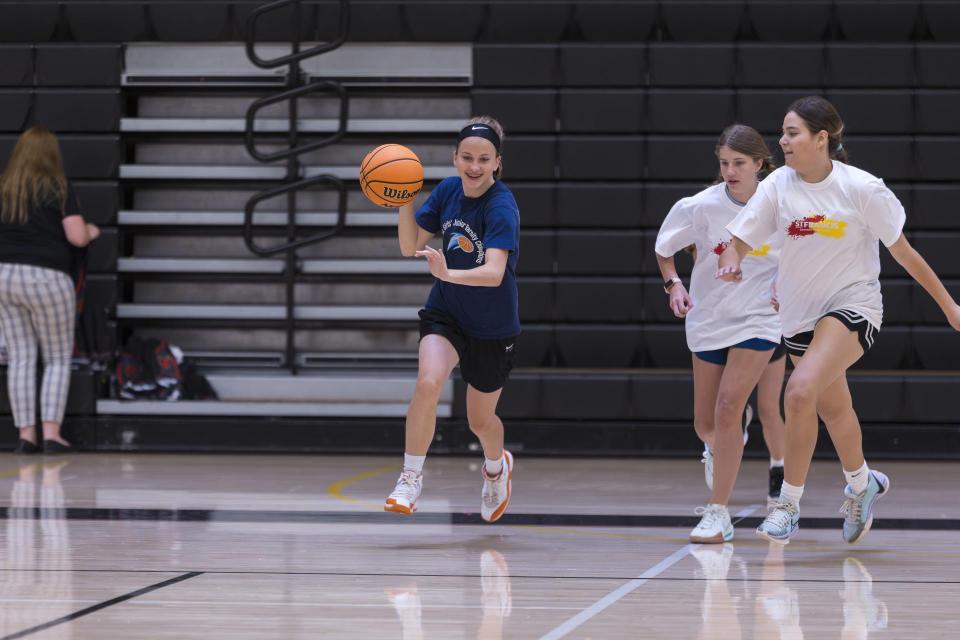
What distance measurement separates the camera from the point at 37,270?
7.40 m

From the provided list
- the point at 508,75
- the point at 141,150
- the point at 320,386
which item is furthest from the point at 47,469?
the point at 508,75

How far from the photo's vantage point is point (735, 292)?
5.11m

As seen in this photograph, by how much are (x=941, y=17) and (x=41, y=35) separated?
17.8 ft

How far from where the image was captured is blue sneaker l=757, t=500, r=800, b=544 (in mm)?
4375

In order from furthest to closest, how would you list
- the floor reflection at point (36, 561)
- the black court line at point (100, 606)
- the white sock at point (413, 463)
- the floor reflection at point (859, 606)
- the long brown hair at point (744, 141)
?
the long brown hair at point (744, 141) < the white sock at point (413, 463) < the floor reflection at point (36, 561) < the floor reflection at point (859, 606) < the black court line at point (100, 606)

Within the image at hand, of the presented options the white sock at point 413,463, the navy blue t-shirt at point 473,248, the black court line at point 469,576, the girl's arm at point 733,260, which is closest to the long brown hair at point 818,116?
the girl's arm at point 733,260

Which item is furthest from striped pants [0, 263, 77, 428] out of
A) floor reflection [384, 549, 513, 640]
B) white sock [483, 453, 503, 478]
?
floor reflection [384, 549, 513, 640]

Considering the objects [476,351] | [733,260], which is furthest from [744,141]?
[476,351]

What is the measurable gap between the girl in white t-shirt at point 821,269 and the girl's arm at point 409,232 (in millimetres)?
1089

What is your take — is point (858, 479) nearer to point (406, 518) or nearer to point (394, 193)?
point (406, 518)

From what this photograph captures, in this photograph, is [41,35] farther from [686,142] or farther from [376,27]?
[686,142]

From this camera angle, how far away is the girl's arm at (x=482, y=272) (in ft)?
14.2

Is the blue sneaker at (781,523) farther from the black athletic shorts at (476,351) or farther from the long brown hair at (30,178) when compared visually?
the long brown hair at (30,178)

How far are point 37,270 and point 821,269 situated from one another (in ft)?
15.3
